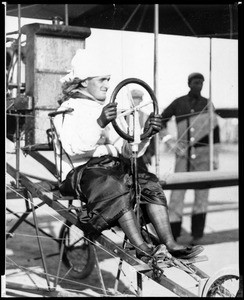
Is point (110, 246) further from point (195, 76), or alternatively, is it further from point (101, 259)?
point (195, 76)

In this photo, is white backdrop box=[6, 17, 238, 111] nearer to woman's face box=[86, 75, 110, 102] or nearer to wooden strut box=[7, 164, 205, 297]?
woman's face box=[86, 75, 110, 102]

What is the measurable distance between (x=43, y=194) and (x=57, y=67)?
4.82ft

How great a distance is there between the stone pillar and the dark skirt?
1.22 m

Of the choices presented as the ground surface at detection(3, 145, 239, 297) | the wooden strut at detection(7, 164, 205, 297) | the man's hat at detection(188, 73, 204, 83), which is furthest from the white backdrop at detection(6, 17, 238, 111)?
the ground surface at detection(3, 145, 239, 297)

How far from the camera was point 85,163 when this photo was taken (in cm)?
447

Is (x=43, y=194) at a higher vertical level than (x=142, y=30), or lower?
lower

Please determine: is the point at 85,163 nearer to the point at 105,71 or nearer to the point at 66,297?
the point at 105,71

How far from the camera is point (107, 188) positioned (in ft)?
13.1

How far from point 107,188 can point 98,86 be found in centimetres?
92

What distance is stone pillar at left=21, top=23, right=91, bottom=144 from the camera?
548 cm

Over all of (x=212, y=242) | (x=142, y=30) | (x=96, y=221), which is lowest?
(x=212, y=242)

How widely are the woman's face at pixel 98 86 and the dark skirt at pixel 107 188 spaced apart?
19.0 inches

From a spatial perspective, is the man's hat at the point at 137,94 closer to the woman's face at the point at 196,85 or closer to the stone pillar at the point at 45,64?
the stone pillar at the point at 45,64

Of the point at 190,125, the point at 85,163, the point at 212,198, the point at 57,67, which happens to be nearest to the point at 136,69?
the point at 57,67
